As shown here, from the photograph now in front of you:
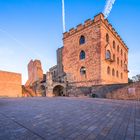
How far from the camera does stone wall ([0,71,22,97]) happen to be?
22016 millimetres

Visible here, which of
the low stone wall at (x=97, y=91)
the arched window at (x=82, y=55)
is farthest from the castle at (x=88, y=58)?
the low stone wall at (x=97, y=91)

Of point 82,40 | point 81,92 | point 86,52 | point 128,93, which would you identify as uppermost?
point 82,40

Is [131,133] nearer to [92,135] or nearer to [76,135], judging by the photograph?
[92,135]

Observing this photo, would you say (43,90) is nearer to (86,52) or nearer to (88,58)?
(88,58)

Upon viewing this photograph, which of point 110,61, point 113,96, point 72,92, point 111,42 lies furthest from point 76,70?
point 113,96

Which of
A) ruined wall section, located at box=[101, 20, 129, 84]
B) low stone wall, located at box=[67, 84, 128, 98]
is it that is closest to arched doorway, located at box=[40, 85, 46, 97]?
low stone wall, located at box=[67, 84, 128, 98]

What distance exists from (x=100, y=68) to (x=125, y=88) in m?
5.89

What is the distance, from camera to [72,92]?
19484mm

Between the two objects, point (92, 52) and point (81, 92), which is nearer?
point (81, 92)

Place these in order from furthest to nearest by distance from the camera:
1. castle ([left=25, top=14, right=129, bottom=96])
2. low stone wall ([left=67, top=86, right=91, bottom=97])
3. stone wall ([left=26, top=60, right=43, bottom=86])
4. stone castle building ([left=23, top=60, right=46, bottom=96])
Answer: stone wall ([left=26, top=60, right=43, bottom=86])
stone castle building ([left=23, top=60, right=46, bottom=96])
castle ([left=25, top=14, right=129, bottom=96])
low stone wall ([left=67, top=86, right=91, bottom=97])

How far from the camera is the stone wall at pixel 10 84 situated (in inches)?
867

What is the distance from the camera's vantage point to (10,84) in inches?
909

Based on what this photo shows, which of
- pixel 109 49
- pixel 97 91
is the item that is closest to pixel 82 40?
pixel 109 49

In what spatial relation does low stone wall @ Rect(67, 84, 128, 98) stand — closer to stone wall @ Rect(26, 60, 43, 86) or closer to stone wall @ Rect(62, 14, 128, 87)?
stone wall @ Rect(62, 14, 128, 87)
